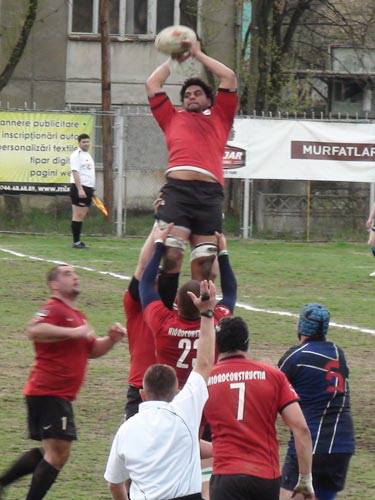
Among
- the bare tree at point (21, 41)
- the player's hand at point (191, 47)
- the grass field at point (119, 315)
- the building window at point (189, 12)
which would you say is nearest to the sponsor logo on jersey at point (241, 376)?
the grass field at point (119, 315)

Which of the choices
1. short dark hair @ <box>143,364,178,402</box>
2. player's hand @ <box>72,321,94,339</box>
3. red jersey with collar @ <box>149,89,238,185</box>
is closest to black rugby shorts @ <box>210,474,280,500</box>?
short dark hair @ <box>143,364,178,402</box>

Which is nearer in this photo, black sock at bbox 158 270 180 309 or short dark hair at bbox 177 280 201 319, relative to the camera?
short dark hair at bbox 177 280 201 319

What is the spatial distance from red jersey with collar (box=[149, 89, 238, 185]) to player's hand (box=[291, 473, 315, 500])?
8.87 ft

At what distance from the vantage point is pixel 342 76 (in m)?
34.3

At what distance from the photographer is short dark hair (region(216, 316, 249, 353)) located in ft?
22.0

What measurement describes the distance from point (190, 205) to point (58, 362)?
1.54m

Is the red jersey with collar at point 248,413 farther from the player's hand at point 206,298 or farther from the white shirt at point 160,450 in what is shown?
the white shirt at point 160,450

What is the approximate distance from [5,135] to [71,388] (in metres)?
17.2

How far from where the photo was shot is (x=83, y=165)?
889 inches

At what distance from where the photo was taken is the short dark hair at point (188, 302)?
730 cm

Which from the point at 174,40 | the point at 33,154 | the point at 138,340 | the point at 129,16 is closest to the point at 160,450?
the point at 138,340

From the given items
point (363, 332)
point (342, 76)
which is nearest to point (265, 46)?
point (342, 76)

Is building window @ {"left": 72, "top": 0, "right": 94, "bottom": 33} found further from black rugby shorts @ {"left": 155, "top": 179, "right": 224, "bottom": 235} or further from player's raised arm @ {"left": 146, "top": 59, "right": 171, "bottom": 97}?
black rugby shorts @ {"left": 155, "top": 179, "right": 224, "bottom": 235}

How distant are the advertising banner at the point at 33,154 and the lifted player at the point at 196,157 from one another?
16.0 m
